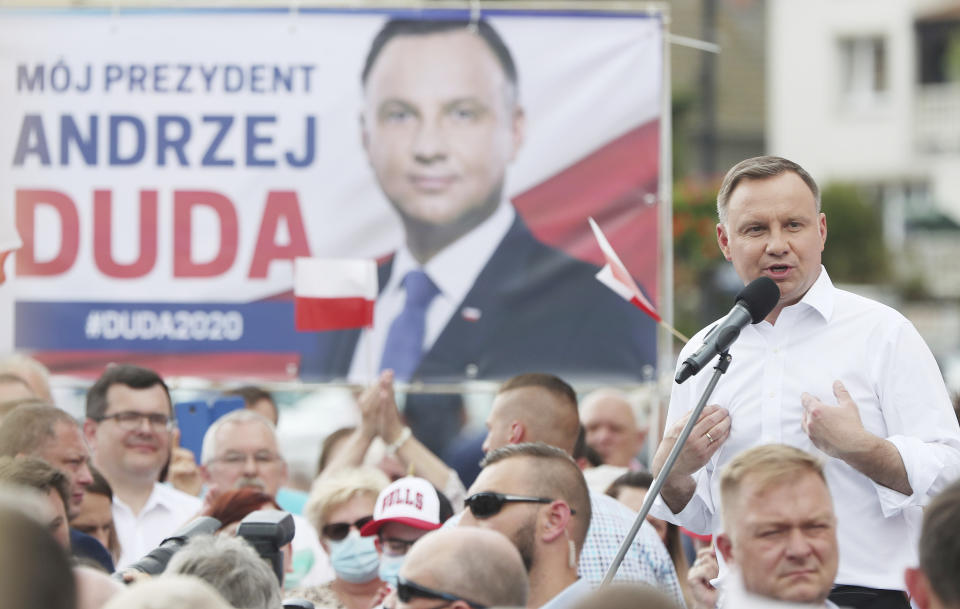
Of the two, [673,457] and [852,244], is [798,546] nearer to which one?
[673,457]

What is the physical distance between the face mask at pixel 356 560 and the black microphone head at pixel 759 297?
2303 mm

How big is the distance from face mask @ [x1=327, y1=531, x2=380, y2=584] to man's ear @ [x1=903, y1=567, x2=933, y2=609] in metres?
2.85

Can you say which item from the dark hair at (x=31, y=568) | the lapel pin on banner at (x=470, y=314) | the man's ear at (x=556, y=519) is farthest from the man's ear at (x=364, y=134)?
the dark hair at (x=31, y=568)

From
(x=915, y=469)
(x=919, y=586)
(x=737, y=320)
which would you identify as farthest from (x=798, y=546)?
(x=737, y=320)

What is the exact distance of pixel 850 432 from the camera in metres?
3.74

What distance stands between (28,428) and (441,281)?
262cm

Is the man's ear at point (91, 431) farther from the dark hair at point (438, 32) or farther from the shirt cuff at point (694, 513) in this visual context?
the shirt cuff at point (694, 513)

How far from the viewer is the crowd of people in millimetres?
3439

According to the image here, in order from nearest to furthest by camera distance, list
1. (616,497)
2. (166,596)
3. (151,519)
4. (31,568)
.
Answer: (31,568)
(166,596)
(616,497)
(151,519)

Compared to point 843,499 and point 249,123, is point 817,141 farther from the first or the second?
point 843,499

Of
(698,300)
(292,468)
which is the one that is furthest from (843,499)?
(698,300)

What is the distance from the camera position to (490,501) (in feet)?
13.9

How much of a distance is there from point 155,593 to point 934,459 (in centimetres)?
200

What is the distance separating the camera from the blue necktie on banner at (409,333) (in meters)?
7.40
